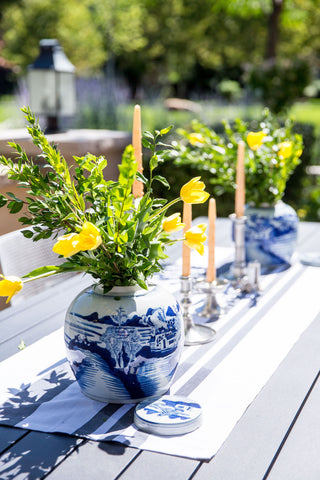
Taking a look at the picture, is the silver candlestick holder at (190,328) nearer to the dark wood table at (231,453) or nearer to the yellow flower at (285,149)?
the dark wood table at (231,453)

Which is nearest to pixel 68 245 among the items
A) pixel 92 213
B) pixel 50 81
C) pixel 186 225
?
pixel 92 213

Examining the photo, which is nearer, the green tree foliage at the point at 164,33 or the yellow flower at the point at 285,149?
the yellow flower at the point at 285,149

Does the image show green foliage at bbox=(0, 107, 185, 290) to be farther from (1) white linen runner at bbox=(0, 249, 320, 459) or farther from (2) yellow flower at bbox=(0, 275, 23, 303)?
(1) white linen runner at bbox=(0, 249, 320, 459)

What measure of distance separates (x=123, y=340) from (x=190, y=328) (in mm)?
434

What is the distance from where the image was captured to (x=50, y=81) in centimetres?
397

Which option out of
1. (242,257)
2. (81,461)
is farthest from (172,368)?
Answer: (242,257)

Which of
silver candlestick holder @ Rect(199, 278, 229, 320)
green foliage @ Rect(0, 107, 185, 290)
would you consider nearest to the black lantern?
silver candlestick holder @ Rect(199, 278, 229, 320)

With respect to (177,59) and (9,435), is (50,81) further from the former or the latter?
(177,59)

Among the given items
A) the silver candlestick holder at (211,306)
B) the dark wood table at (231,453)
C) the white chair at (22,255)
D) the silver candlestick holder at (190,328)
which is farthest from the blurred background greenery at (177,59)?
the dark wood table at (231,453)

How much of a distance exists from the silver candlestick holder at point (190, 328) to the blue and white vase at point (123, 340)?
0.97 feet

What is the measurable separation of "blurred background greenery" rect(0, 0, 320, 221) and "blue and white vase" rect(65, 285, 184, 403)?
3.82 m

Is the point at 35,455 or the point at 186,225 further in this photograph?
the point at 186,225

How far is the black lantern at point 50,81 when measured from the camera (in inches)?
156

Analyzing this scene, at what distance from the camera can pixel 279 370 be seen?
1.24m
